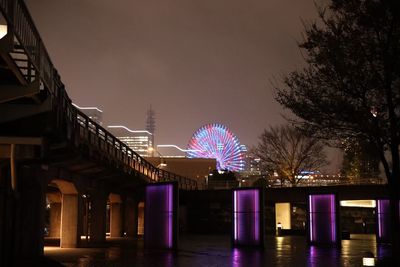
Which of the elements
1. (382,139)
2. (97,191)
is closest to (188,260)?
(382,139)

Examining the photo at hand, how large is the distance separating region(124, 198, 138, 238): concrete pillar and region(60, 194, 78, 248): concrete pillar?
21351 millimetres

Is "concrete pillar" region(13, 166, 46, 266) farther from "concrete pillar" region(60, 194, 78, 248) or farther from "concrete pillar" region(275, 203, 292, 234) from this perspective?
"concrete pillar" region(275, 203, 292, 234)

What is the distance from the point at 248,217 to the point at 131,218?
26.9m

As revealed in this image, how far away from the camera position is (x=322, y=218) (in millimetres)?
38594

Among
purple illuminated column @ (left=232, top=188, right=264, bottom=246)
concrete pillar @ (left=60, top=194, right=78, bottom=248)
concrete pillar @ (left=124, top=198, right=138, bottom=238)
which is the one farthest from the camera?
concrete pillar @ (left=124, top=198, right=138, bottom=238)

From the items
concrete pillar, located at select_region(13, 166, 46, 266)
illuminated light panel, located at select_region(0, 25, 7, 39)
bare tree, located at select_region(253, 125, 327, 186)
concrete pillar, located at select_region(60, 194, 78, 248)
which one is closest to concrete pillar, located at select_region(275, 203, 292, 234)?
bare tree, located at select_region(253, 125, 327, 186)

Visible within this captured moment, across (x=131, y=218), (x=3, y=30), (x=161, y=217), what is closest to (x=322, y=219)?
(x=161, y=217)

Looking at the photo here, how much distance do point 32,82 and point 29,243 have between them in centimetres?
1298

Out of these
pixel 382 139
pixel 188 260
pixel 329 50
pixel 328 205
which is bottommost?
pixel 188 260

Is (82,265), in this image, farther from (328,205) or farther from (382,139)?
(328,205)

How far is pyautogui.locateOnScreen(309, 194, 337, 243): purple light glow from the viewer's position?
38.2 metres

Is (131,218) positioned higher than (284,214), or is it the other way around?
(284,214)

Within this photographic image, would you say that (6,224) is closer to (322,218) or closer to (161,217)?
(161,217)

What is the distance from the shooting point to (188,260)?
25.3 meters
